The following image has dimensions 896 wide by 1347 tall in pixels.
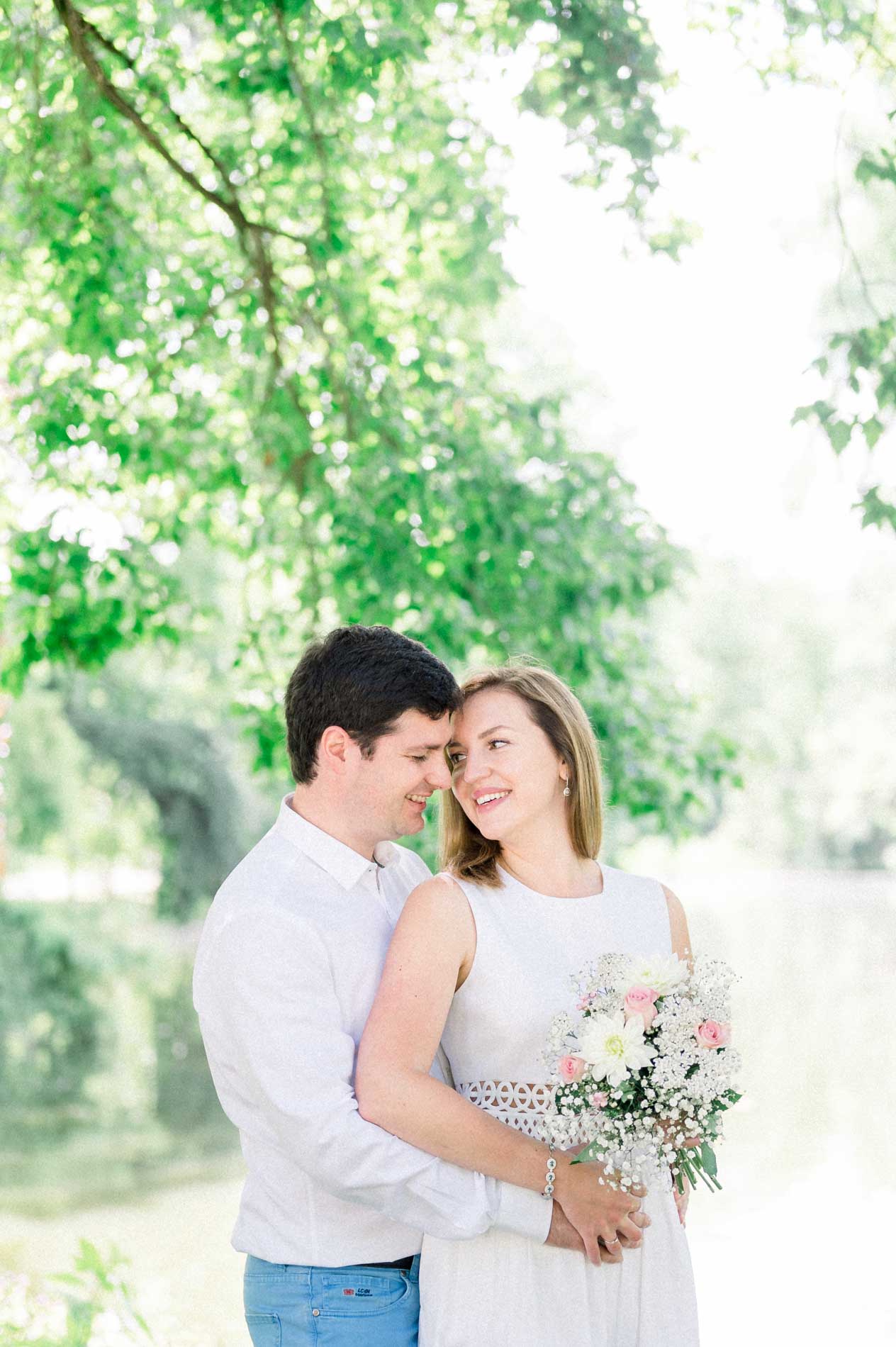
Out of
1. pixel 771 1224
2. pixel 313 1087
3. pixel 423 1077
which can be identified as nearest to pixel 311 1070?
pixel 313 1087

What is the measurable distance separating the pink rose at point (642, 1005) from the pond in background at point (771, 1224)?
5068 mm

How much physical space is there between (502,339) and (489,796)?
56.9ft

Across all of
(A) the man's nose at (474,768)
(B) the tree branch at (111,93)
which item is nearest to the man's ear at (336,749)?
(A) the man's nose at (474,768)

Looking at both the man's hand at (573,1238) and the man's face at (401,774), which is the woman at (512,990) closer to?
the man's hand at (573,1238)

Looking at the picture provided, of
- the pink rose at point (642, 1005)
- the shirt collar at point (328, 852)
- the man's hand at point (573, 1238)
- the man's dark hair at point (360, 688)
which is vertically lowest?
the man's hand at point (573, 1238)

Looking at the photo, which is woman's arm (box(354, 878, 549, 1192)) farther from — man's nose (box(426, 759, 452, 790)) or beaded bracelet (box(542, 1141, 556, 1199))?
man's nose (box(426, 759, 452, 790))

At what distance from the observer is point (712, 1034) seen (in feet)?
8.10

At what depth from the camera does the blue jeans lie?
2582 mm

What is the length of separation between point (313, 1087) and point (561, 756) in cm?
88

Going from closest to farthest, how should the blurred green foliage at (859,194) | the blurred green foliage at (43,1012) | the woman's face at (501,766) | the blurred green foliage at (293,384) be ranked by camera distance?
the woman's face at (501,766) → the blurred green foliage at (859,194) → the blurred green foliage at (293,384) → the blurred green foliage at (43,1012)

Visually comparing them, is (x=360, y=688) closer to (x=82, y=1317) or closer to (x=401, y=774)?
(x=401, y=774)

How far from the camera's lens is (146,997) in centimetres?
1916

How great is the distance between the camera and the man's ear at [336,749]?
9.02 feet

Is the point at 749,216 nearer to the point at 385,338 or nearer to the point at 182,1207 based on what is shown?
the point at 385,338
